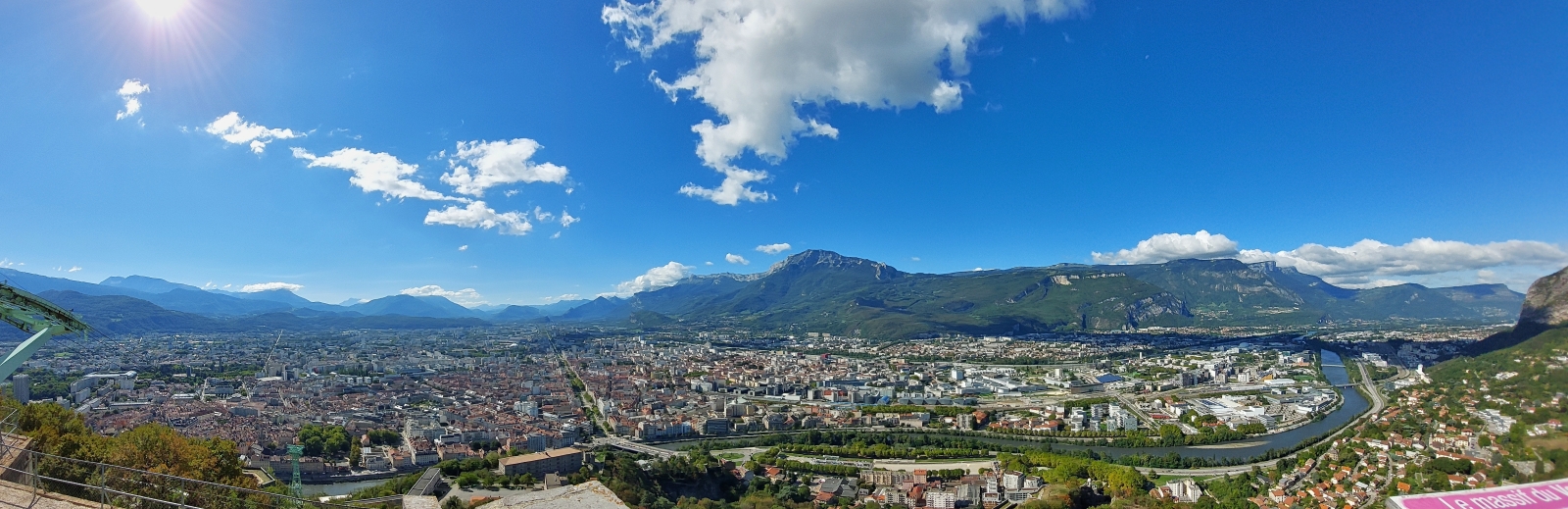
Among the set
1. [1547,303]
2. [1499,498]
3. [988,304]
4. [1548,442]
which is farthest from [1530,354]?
[988,304]

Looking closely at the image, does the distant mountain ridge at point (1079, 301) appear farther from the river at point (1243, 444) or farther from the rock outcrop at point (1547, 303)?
the rock outcrop at point (1547, 303)

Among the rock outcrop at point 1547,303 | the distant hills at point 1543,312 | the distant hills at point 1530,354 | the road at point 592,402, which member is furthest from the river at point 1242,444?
the rock outcrop at point 1547,303

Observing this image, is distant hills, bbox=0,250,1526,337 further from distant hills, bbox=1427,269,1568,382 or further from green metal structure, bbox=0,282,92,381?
green metal structure, bbox=0,282,92,381

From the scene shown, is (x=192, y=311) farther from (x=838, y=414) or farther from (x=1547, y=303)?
(x=1547, y=303)

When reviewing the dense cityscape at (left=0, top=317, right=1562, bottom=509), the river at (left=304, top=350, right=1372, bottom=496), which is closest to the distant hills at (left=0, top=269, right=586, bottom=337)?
the dense cityscape at (left=0, top=317, right=1562, bottom=509)

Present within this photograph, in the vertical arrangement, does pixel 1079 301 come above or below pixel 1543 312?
above
